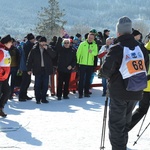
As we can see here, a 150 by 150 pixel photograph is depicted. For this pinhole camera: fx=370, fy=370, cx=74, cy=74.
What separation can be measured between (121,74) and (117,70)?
86 mm

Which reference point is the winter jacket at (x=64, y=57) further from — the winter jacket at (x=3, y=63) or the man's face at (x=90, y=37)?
the winter jacket at (x=3, y=63)

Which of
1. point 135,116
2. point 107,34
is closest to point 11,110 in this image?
point 135,116

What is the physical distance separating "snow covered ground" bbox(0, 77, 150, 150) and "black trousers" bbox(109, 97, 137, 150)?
0.86 metres

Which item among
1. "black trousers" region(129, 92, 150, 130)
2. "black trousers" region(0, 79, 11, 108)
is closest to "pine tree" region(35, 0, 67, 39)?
"black trousers" region(0, 79, 11, 108)

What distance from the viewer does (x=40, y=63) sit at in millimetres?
9625

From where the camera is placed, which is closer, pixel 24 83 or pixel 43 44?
pixel 43 44

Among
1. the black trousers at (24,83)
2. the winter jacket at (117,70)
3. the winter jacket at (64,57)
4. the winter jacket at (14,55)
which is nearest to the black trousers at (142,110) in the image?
the winter jacket at (117,70)

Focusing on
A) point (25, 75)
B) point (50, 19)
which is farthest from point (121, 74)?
point (50, 19)

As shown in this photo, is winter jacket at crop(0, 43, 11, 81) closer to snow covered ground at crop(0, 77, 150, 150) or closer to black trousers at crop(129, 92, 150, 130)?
snow covered ground at crop(0, 77, 150, 150)

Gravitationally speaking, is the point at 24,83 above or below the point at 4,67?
below

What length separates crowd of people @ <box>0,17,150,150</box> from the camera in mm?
4719

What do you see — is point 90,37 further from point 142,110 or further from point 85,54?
point 142,110

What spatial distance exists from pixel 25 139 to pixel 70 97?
455 cm

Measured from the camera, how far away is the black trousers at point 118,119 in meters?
4.79
